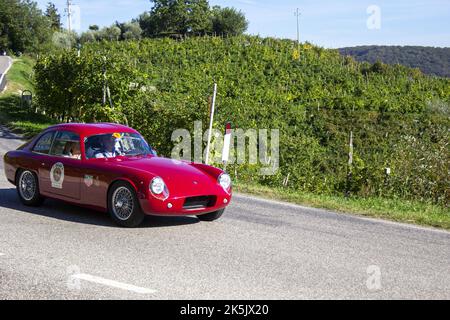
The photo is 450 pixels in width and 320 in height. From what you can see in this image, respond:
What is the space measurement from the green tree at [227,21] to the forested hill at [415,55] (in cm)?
2072

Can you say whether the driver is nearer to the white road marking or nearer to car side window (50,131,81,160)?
car side window (50,131,81,160)

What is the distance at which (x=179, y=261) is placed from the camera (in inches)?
247

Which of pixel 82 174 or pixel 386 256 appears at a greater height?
pixel 82 174

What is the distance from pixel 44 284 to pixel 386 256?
3990 mm

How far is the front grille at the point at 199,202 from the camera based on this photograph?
800 cm

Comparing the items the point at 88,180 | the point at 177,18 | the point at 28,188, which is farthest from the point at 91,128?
the point at 177,18

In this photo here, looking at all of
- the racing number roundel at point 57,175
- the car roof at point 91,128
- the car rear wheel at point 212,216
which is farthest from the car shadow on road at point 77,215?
the car roof at point 91,128

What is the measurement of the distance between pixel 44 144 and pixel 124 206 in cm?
242

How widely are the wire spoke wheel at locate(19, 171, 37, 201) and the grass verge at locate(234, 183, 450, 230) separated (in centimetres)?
476

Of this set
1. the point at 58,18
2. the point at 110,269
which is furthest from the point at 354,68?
the point at 58,18

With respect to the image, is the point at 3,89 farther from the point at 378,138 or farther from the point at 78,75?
the point at 378,138

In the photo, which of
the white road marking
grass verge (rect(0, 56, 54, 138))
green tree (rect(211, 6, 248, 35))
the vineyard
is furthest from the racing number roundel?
green tree (rect(211, 6, 248, 35))

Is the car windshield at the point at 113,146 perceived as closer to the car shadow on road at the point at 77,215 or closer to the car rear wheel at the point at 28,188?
the car shadow on road at the point at 77,215

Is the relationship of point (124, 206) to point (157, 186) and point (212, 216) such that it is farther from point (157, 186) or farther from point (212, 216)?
point (212, 216)
